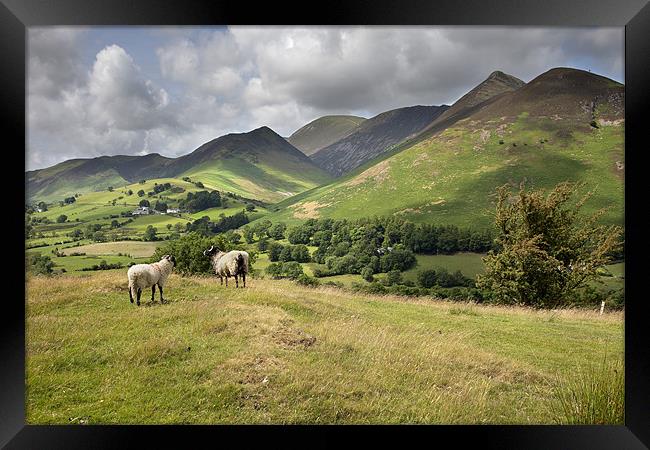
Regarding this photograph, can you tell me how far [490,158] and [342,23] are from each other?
Result: 68.1 m

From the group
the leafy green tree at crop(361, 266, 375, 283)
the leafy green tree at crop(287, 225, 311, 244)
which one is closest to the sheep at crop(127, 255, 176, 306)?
the leafy green tree at crop(361, 266, 375, 283)

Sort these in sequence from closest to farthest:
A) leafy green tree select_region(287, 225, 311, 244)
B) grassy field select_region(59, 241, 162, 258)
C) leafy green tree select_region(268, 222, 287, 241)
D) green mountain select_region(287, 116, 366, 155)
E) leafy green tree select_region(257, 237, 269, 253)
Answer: grassy field select_region(59, 241, 162, 258) < leafy green tree select_region(257, 237, 269, 253) < leafy green tree select_region(268, 222, 287, 241) < leafy green tree select_region(287, 225, 311, 244) < green mountain select_region(287, 116, 366, 155)

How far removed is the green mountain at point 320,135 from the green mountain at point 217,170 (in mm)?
6645

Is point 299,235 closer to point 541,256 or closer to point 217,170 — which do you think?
point 217,170

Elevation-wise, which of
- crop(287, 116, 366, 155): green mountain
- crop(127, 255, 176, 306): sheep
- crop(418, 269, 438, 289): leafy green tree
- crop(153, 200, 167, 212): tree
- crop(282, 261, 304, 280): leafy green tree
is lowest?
crop(418, 269, 438, 289): leafy green tree

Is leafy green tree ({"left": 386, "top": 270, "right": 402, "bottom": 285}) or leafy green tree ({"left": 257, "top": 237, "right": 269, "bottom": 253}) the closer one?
leafy green tree ({"left": 257, "top": 237, "right": 269, "bottom": 253})

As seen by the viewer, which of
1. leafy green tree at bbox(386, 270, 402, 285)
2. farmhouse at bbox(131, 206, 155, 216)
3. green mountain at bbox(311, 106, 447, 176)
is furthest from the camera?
green mountain at bbox(311, 106, 447, 176)

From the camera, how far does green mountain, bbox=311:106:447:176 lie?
6800 centimetres

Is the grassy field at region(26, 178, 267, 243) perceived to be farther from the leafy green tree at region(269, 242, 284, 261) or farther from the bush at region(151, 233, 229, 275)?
the leafy green tree at region(269, 242, 284, 261)

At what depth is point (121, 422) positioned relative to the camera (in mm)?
3896

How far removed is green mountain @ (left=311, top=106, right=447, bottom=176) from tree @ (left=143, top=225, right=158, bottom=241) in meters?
47.0

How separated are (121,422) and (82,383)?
0.92 m

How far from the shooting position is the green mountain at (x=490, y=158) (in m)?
53.4

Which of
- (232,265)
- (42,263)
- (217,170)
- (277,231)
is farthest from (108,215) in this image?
(277,231)
